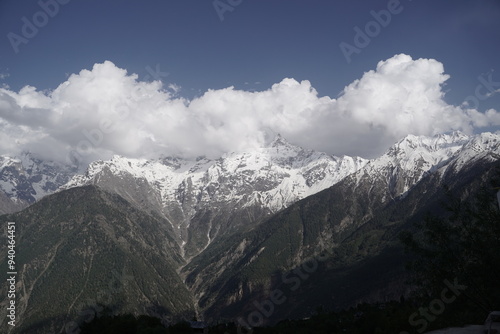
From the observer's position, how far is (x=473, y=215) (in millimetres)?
36438

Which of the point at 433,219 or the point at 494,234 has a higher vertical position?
the point at 433,219

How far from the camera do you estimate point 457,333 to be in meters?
27.0

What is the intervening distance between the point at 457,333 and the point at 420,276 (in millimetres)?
10716

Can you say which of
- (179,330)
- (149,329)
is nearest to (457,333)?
(149,329)

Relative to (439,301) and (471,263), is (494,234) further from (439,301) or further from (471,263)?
(439,301)

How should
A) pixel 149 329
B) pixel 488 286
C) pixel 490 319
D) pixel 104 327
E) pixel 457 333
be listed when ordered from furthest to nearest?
1. pixel 104 327
2. pixel 149 329
3. pixel 488 286
4. pixel 457 333
5. pixel 490 319

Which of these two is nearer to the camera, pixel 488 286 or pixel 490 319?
pixel 490 319

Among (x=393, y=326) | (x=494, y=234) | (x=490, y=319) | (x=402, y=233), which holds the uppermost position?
(x=402, y=233)

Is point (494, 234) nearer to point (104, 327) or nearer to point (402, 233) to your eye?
point (402, 233)

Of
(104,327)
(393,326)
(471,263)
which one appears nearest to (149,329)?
(104,327)

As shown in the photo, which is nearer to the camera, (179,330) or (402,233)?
(402,233)

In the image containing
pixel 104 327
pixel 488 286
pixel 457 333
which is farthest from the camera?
pixel 104 327

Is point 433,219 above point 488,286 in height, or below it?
above

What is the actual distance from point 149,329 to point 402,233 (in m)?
42.2
